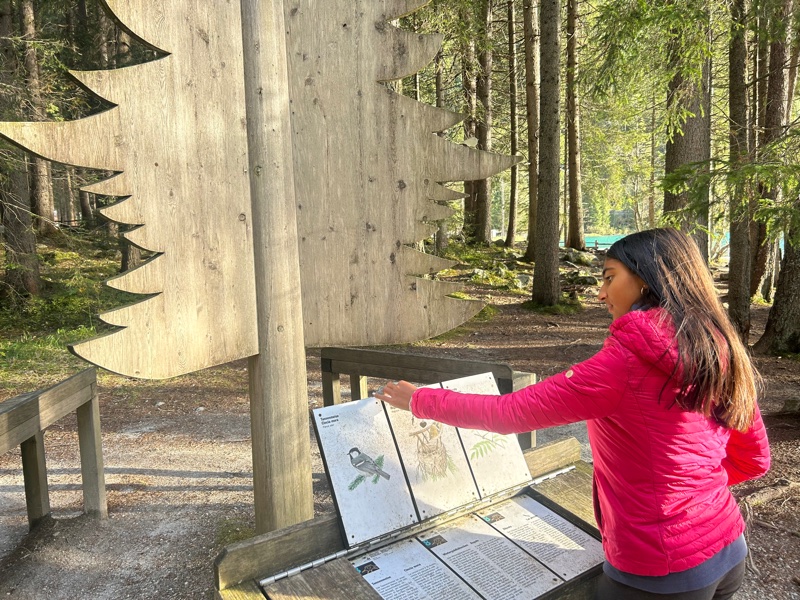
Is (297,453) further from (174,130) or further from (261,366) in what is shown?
(174,130)

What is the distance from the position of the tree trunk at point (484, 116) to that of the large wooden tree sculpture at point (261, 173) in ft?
33.8

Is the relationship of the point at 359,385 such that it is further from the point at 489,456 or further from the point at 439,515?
the point at 439,515

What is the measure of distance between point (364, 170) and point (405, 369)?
1653 mm

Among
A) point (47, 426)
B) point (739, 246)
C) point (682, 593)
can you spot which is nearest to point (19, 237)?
point (47, 426)

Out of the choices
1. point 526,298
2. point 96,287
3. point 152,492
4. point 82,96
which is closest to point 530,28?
point 526,298

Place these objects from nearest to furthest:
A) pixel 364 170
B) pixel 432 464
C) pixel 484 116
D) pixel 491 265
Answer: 1. pixel 432 464
2. pixel 364 170
3. pixel 484 116
4. pixel 491 265

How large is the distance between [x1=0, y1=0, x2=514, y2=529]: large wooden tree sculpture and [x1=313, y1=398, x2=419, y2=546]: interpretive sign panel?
19.6 inches

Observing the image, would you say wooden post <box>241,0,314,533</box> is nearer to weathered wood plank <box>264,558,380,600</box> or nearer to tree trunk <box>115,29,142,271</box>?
weathered wood plank <box>264,558,380,600</box>

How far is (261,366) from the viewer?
2.57 metres

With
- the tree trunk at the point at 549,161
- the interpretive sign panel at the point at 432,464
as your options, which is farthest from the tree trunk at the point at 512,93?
the interpretive sign panel at the point at 432,464

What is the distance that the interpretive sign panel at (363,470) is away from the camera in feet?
6.82

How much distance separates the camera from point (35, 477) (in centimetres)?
422

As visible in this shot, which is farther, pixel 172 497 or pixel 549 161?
pixel 549 161

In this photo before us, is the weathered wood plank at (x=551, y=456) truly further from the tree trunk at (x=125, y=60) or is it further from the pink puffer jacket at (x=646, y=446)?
the tree trunk at (x=125, y=60)
